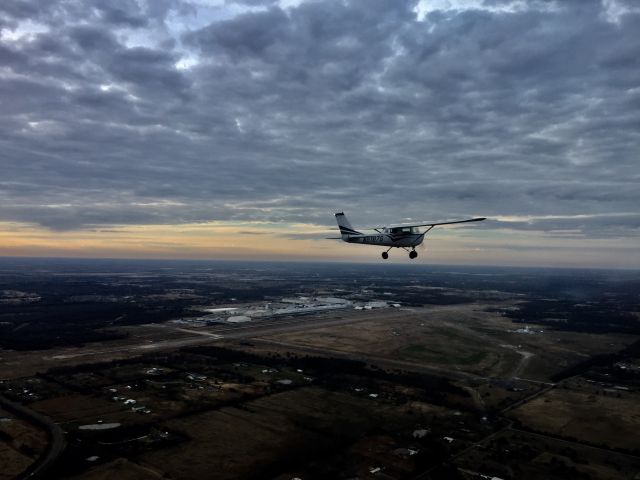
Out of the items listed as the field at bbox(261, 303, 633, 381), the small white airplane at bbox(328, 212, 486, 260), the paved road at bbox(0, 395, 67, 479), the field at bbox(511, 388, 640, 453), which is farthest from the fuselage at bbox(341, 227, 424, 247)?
the field at bbox(261, 303, 633, 381)

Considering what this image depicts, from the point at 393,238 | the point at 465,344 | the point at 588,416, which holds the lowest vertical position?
the point at 588,416

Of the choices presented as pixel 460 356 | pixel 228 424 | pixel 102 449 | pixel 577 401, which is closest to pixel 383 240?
pixel 228 424

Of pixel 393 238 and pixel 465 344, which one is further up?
pixel 393 238

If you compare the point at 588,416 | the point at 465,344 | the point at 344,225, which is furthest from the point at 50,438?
the point at 465,344

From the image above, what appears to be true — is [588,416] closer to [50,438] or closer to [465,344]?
[465,344]

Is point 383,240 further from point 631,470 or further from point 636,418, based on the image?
point 636,418

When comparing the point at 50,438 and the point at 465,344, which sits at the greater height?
the point at 50,438

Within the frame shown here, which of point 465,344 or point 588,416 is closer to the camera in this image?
point 588,416

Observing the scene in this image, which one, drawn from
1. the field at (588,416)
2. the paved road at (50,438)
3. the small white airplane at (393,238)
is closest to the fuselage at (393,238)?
the small white airplane at (393,238)

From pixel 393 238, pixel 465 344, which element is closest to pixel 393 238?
pixel 393 238

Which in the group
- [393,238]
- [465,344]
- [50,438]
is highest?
[393,238]
